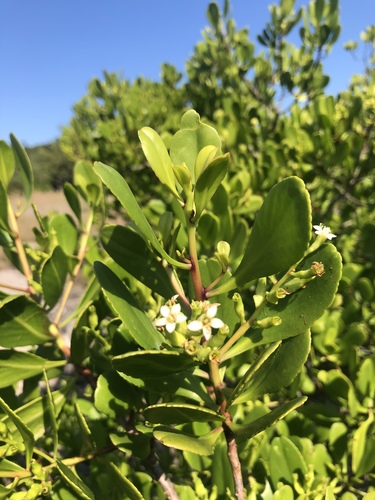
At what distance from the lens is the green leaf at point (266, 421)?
0.61 meters

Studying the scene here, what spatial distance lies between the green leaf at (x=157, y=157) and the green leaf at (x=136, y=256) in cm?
14

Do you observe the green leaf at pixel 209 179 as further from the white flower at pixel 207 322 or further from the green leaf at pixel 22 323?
the green leaf at pixel 22 323

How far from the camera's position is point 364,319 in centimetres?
176

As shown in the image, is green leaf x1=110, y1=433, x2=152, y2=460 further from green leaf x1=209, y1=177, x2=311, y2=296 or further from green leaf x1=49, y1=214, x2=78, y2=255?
green leaf x1=49, y1=214, x2=78, y2=255

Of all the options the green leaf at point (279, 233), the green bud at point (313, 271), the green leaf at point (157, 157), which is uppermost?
the green leaf at point (157, 157)

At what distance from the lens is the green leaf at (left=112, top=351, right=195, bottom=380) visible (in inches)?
23.1

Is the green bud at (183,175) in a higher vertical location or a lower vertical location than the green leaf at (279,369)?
higher

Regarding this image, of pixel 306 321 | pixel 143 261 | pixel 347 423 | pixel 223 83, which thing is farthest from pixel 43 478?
pixel 223 83

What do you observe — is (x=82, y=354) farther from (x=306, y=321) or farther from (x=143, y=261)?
(x=306, y=321)

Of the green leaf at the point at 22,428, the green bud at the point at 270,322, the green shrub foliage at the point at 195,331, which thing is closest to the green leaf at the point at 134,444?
the green shrub foliage at the point at 195,331

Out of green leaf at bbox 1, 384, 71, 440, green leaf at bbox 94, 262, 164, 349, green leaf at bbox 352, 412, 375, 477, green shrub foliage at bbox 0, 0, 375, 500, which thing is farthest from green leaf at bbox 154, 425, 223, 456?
green leaf at bbox 352, 412, 375, 477

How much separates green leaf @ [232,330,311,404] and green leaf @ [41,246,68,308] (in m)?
0.47

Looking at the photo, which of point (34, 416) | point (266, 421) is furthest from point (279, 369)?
point (34, 416)

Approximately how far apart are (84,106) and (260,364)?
19.0 ft
